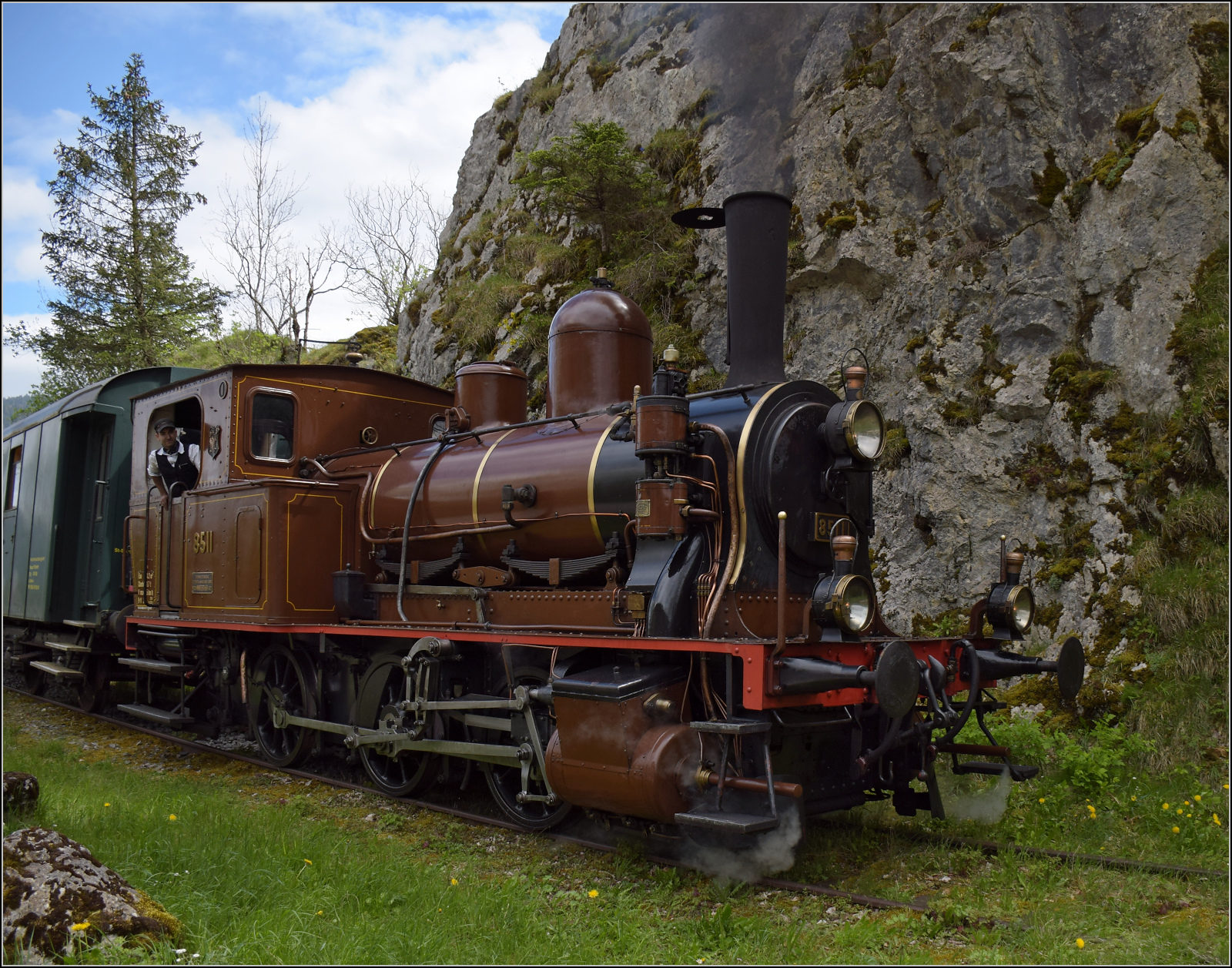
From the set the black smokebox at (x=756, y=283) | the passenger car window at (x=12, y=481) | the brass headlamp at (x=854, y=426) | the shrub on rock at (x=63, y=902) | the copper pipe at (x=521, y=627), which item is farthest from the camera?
the passenger car window at (x=12, y=481)

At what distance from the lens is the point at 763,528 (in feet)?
17.5

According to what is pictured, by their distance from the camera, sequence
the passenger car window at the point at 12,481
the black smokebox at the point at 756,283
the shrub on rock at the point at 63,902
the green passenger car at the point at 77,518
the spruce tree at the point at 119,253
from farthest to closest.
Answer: the spruce tree at the point at 119,253
the passenger car window at the point at 12,481
the green passenger car at the point at 77,518
the black smokebox at the point at 756,283
the shrub on rock at the point at 63,902

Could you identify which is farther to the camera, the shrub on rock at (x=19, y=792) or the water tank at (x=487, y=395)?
the water tank at (x=487, y=395)

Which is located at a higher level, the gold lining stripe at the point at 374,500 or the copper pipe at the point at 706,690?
the gold lining stripe at the point at 374,500

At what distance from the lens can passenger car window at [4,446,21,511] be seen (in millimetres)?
13008

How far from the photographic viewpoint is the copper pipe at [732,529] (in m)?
5.06

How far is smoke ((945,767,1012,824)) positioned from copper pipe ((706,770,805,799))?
191 cm

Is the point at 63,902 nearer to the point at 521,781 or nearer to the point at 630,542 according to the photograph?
the point at 521,781

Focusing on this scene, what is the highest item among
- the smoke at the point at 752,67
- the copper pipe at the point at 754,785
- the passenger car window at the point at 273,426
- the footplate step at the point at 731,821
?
the smoke at the point at 752,67

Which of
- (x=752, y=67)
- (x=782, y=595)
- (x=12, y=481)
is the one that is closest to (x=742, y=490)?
(x=782, y=595)

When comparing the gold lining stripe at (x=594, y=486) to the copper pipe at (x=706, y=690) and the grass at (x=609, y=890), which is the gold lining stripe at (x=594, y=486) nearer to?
the copper pipe at (x=706, y=690)

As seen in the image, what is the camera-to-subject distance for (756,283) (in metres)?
5.64

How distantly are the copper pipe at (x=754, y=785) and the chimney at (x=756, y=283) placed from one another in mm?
2327

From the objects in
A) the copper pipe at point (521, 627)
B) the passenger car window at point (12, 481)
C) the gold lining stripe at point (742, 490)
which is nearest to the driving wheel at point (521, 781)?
the copper pipe at point (521, 627)
